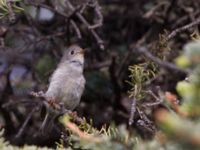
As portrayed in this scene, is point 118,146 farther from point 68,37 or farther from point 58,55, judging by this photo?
point 58,55

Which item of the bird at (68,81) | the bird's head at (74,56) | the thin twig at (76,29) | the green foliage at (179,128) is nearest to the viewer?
the green foliage at (179,128)

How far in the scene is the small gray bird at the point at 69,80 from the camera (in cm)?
411

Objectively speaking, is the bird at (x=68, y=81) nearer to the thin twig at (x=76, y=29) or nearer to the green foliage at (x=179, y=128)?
the thin twig at (x=76, y=29)

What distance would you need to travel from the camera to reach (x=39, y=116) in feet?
14.6

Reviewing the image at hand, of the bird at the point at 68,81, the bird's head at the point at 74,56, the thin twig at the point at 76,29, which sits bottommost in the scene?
the bird at the point at 68,81

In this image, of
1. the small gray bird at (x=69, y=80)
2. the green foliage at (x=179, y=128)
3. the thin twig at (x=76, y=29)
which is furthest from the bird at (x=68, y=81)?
the green foliage at (x=179, y=128)

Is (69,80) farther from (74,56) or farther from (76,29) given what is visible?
(76,29)

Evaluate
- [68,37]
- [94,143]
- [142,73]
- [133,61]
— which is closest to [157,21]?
[133,61]

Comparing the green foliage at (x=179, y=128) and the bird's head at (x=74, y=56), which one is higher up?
the bird's head at (x=74, y=56)

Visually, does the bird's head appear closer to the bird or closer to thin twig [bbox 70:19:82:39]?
the bird

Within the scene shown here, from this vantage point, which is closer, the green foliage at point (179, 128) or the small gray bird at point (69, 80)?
the green foliage at point (179, 128)

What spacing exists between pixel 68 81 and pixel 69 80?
0.05 ft

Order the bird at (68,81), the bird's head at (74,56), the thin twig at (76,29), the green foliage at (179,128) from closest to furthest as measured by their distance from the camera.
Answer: the green foliage at (179,128)
the thin twig at (76,29)
the bird at (68,81)
the bird's head at (74,56)

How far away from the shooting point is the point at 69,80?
430 cm
